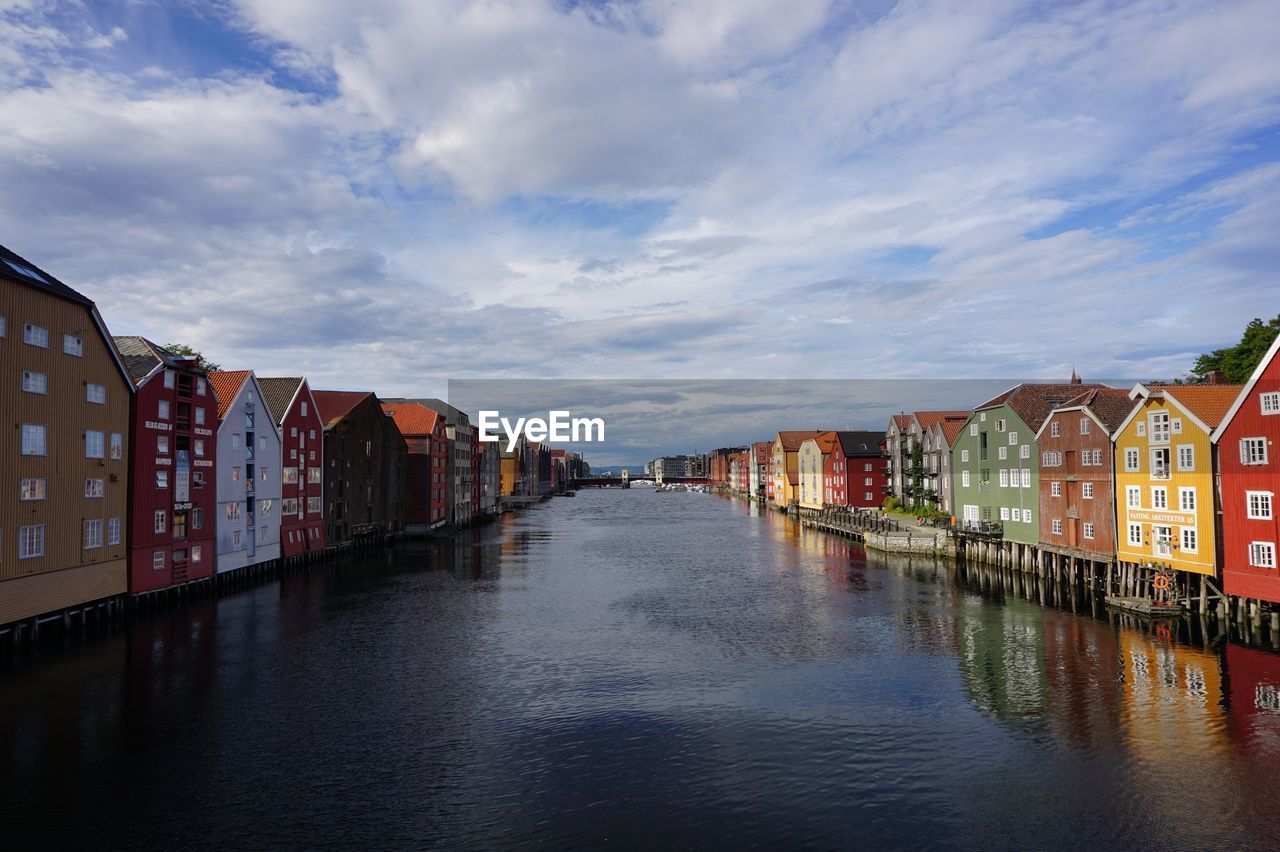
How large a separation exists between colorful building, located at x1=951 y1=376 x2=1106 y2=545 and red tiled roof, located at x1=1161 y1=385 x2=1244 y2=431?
15.5 metres

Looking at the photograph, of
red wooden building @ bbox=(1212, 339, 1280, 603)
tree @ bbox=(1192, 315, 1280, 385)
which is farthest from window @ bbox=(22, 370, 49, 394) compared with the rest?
tree @ bbox=(1192, 315, 1280, 385)

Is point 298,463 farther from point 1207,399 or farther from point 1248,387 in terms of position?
point 1248,387

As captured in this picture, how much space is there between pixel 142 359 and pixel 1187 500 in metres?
63.2

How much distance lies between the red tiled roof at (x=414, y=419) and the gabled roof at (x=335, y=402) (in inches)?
604

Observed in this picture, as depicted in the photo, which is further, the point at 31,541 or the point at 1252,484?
the point at 1252,484

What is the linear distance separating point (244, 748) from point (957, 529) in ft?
212

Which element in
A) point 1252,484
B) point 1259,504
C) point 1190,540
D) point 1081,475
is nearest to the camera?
point 1259,504

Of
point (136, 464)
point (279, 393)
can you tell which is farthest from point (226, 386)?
point (136, 464)

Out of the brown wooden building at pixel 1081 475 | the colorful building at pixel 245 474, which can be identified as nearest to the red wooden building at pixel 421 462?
the colorful building at pixel 245 474

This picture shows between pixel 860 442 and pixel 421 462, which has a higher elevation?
pixel 860 442

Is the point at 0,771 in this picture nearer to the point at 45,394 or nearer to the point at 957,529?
the point at 45,394

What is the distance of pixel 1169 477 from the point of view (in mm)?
45594

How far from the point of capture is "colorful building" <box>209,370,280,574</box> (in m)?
56.9

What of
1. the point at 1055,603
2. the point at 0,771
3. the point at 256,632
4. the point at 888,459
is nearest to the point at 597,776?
the point at 0,771
